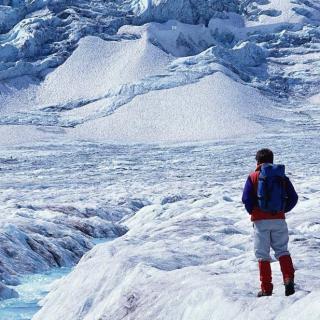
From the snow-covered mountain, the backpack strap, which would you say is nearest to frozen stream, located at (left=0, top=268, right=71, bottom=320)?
the snow-covered mountain

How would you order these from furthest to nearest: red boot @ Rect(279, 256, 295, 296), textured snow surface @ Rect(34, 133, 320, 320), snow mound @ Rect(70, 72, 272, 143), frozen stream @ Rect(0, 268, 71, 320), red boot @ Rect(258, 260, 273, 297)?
snow mound @ Rect(70, 72, 272, 143) → frozen stream @ Rect(0, 268, 71, 320) → red boot @ Rect(258, 260, 273, 297) → textured snow surface @ Rect(34, 133, 320, 320) → red boot @ Rect(279, 256, 295, 296)

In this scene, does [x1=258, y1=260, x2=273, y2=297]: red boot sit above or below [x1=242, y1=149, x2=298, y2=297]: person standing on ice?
below

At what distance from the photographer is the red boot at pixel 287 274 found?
8.98 metres

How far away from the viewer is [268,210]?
362 inches

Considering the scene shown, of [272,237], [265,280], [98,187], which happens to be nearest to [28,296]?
[265,280]

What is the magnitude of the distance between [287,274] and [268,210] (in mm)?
952

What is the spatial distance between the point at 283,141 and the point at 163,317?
450ft

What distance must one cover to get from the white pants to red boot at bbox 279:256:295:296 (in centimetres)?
10

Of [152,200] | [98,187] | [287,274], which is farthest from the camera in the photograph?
[98,187]

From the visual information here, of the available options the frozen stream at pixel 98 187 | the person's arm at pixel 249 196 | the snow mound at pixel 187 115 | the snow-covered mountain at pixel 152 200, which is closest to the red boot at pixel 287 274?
the snow-covered mountain at pixel 152 200

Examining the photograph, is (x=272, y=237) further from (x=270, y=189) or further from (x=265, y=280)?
(x=270, y=189)

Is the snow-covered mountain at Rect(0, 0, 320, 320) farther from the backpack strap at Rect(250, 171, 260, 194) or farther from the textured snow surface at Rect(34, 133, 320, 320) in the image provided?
the backpack strap at Rect(250, 171, 260, 194)

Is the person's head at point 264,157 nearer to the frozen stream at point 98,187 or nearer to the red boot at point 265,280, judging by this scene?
the red boot at point 265,280

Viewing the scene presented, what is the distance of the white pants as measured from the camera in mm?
9277
